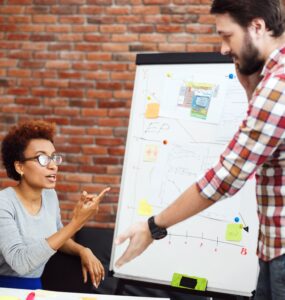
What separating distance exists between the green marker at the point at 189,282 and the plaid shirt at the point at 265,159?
928 millimetres

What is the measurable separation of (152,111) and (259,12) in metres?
1.19

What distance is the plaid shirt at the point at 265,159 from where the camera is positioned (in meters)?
1.10

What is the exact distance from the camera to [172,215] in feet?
3.96

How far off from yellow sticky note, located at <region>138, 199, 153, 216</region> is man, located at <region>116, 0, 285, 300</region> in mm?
1024

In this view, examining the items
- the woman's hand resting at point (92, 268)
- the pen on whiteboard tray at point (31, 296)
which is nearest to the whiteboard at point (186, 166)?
the woman's hand resting at point (92, 268)

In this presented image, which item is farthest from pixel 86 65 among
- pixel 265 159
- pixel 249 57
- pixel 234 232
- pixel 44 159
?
pixel 265 159

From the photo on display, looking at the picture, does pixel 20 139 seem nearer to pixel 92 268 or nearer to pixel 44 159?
pixel 44 159

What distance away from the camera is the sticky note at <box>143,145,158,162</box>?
2.30m

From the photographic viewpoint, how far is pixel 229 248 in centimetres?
214

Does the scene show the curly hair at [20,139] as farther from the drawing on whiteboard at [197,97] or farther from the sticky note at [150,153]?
the drawing on whiteboard at [197,97]

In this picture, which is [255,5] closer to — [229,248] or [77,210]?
[77,210]

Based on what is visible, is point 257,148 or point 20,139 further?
point 20,139

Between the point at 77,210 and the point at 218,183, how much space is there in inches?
33.4

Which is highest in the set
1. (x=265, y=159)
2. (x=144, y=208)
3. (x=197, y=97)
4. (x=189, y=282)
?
(x=197, y=97)
